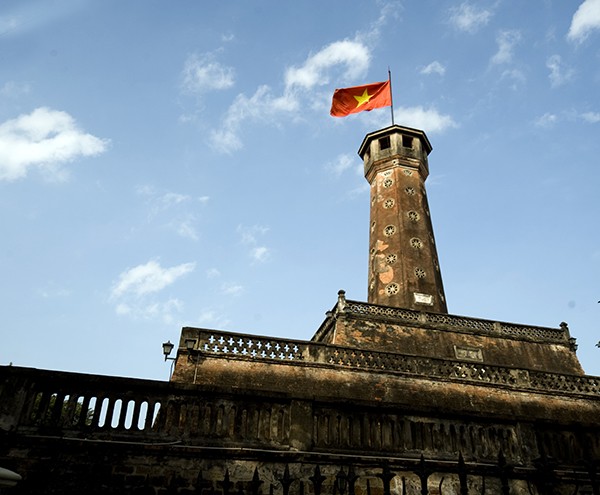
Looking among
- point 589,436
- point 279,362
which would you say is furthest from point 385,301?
point 589,436

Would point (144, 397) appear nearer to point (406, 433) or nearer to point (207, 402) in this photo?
point (207, 402)

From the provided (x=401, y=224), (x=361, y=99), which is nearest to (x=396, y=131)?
(x=361, y=99)

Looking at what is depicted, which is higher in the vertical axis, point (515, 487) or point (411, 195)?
point (411, 195)

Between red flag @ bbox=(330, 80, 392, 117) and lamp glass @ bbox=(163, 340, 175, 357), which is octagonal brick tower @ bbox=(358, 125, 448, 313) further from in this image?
lamp glass @ bbox=(163, 340, 175, 357)

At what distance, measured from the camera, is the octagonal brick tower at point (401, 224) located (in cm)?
2234

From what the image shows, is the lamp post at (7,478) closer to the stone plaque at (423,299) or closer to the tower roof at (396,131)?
the stone plaque at (423,299)

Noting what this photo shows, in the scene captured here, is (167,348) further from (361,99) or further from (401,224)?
(361,99)

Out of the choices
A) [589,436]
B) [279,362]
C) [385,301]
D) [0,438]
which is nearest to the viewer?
[0,438]

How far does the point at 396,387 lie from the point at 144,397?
424 inches

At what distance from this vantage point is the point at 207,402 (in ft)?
19.7

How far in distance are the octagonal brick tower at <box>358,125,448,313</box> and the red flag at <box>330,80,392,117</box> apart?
1.70m

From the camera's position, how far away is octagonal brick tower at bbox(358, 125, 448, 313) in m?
22.3

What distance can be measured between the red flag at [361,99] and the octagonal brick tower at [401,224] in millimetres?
1705

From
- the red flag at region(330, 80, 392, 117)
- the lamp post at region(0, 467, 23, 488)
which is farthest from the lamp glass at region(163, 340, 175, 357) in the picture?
the red flag at region(330, 80, 392, 117)
